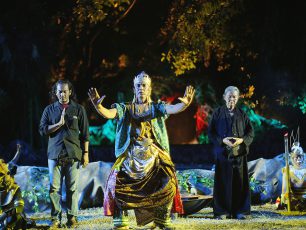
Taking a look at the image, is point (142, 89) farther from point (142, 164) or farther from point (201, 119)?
point (201, 119)

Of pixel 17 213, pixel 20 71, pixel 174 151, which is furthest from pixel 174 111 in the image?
pixel 20 71

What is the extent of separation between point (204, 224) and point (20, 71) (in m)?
6.88

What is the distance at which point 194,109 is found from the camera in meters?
18.2

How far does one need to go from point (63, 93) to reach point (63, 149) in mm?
666

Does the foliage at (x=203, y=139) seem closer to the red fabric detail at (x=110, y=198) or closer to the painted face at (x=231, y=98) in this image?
the painted face at (x=231, y=98)

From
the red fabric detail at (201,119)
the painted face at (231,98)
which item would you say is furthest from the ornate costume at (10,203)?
the red fabric detail at (201,119)

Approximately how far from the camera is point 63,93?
689cm

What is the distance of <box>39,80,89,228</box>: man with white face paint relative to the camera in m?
6.79

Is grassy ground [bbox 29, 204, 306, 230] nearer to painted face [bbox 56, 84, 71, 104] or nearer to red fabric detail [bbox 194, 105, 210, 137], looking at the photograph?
painted face [bbox 56, 84, 71, 104]

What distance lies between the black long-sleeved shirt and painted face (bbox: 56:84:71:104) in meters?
0.07

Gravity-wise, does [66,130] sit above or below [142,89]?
below

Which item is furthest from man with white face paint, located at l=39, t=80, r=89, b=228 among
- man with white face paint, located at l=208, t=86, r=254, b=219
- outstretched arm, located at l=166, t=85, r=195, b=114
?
man with white face paint, located at l=208, t=86, r=254, b=219

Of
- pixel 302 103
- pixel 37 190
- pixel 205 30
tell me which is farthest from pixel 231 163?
pixel 205 30

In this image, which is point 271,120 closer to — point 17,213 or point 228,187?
point 228,187
